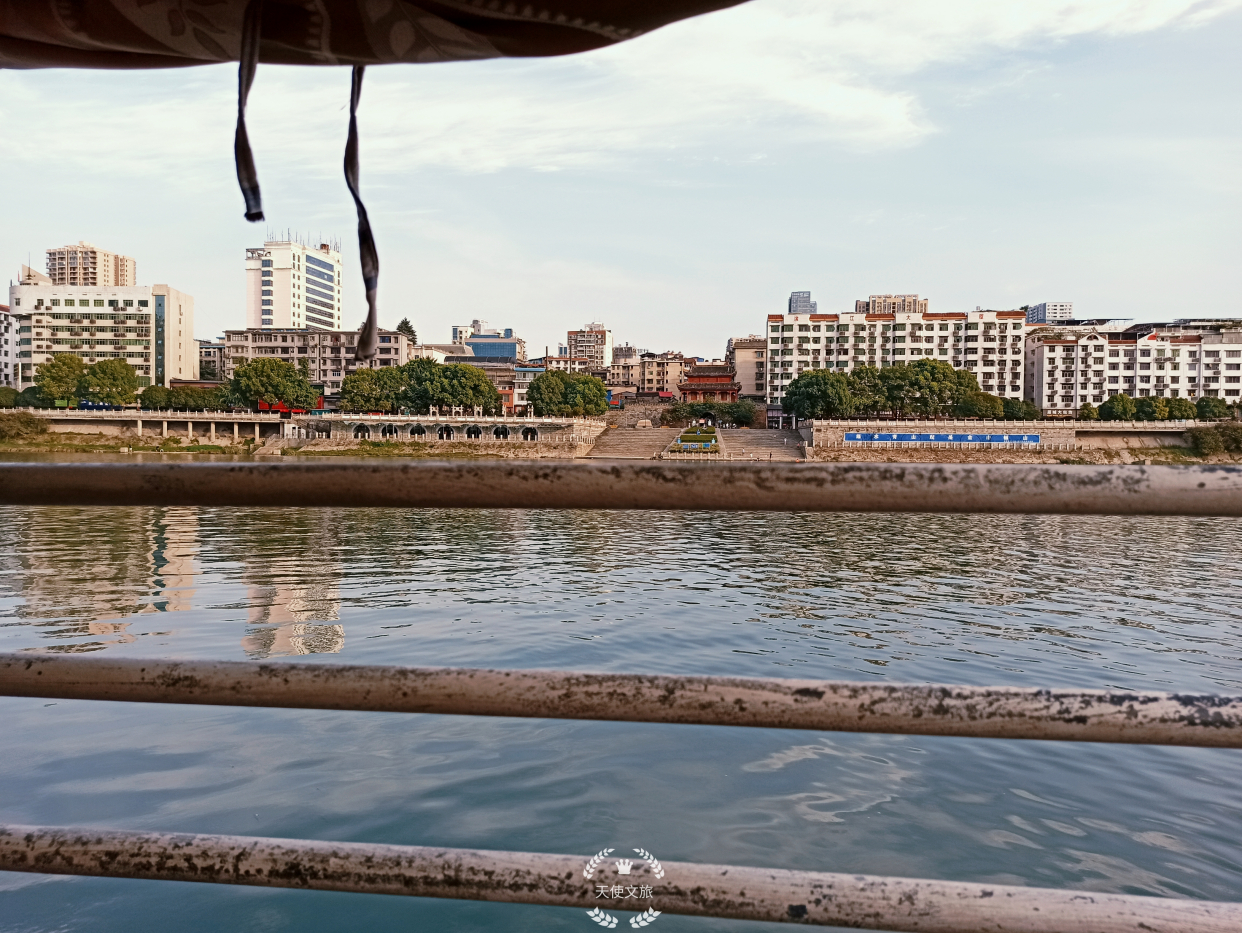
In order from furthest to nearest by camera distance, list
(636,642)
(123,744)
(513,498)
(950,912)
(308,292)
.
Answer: (308,292)
(636,642)
(123,744)
(513,498)
(950,912)

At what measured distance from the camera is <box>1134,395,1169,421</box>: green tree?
81375mm

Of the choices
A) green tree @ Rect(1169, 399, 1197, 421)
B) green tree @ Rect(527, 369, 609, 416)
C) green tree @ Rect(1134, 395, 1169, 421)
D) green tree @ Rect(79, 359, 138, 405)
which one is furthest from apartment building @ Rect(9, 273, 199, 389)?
green tree @ Rect(1169, 399, 1197, 421)

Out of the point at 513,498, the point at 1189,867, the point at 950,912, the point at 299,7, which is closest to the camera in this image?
the point at 950,912

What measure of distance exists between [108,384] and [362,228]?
91204mm

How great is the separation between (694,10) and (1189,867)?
20.1 feet

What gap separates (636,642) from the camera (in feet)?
36.1

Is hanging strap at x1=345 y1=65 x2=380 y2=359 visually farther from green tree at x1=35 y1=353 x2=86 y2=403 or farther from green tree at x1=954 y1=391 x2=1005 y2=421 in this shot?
green tree at x1=35 y1=353 x2=86 y2=403

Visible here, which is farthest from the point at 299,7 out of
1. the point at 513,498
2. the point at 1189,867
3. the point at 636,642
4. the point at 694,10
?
the point at 636,642

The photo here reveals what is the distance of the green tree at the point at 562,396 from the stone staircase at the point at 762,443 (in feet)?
43.7

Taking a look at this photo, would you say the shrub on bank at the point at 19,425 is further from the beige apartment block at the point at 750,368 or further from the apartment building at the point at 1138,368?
the apartment building at the point at 1138,368

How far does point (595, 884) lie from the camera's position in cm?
110

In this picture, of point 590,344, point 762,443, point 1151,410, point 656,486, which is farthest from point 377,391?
point 590,344

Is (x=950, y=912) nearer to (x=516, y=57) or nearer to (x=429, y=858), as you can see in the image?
(x=429, y=858)

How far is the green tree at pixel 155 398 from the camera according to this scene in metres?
81.3
